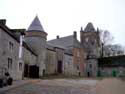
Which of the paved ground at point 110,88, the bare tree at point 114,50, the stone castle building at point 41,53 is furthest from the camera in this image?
the bare tree at point 114,50

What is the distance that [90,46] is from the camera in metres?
68.2

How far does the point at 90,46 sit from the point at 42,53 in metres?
28.7

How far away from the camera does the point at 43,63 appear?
142ft

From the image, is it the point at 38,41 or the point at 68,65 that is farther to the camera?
the point at 68,65

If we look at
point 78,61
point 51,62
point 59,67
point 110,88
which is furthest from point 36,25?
point 110,88

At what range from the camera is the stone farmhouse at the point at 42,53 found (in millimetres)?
25000

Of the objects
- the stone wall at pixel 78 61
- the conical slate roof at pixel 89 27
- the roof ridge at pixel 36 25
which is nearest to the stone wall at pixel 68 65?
Result: the stone wall at pixel 78 61

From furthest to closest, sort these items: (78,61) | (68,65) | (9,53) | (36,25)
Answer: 1. (78,61)
2. (68,65)
3. (36,25)
4. (9,53)

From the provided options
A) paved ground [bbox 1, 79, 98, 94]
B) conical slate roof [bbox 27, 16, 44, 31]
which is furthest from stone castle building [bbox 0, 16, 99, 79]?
paved ground [bbox 1, 79, 98, 94]

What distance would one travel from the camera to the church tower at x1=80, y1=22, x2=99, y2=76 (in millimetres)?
60531

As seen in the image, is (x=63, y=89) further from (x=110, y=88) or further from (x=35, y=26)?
(x=35, y=26)

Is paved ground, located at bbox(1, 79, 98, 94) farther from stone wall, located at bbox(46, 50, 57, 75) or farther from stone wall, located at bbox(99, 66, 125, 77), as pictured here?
stone wall, located at bbox(99, 66, 125, 77)

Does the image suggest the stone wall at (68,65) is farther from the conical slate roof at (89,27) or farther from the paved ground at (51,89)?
the paved ground at (51,89)

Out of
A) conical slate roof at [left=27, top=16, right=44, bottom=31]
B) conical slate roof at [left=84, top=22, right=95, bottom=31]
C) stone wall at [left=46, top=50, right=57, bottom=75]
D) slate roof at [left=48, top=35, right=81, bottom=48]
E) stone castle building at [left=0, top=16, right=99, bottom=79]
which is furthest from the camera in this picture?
conical slate roof at [left=84, top=22, right=95, bottom=31]
